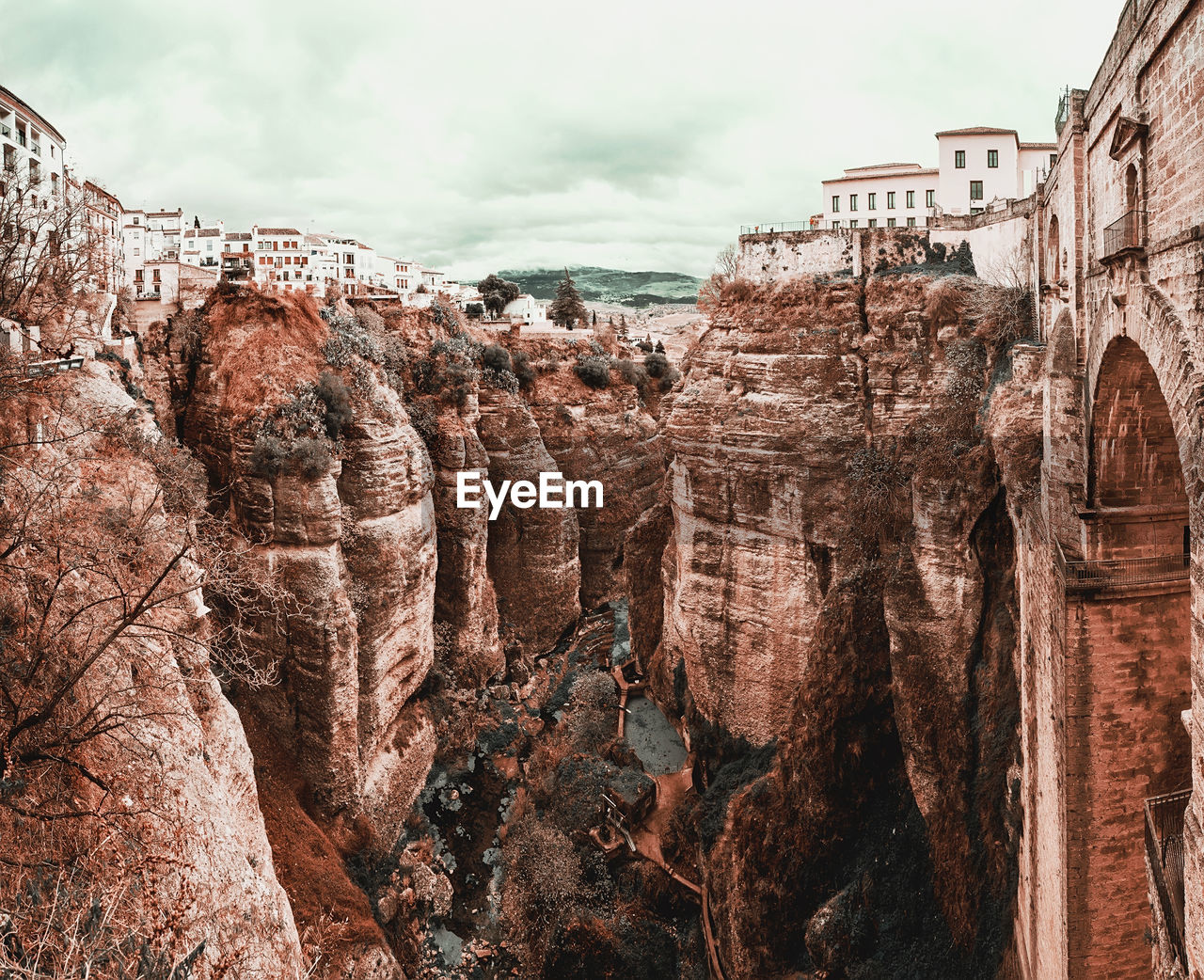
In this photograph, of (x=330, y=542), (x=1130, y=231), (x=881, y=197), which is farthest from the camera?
(x=881, y=197)

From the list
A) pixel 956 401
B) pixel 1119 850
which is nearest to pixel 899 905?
pixel 1119 850

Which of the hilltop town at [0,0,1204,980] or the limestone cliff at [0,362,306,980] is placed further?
the hilltop town at [0,0,1204,980]

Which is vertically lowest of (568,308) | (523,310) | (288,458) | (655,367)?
(288,458)

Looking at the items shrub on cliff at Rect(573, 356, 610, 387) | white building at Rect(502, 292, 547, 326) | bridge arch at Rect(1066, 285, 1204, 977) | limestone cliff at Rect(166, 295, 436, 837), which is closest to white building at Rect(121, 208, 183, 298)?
limestone cliff at Rect(166, 295, 436, 837)

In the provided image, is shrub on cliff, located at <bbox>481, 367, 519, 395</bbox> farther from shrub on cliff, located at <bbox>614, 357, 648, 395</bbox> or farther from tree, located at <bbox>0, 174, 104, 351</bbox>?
tree, located at <bbox>0, 174, 104, 351</bbox>

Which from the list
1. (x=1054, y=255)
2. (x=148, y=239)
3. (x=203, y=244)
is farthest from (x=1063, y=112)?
(x=203, y=244)

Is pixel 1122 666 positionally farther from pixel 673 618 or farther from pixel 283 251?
pixel 283 251
